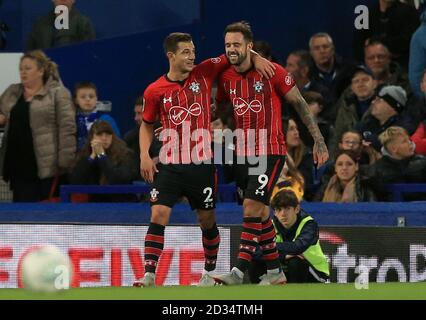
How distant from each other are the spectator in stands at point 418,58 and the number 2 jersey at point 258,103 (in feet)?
10.3

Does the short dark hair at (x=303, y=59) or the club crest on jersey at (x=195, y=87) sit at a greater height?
the short dark hair at (x=303, y=59)

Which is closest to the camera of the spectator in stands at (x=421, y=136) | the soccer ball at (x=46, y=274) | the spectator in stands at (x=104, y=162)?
the soccer ball at (x=46, y=274)

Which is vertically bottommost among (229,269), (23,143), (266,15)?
(229,269)

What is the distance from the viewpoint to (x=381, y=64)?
15727mm

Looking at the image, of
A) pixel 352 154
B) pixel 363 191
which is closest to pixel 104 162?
pixel 352 154

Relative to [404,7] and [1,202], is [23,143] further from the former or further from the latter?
[404,7]

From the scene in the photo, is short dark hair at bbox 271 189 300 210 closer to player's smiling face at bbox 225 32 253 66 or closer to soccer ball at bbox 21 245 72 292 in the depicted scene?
player's smiling face at bbox 225 32 253 66

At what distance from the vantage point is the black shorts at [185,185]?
491 inches

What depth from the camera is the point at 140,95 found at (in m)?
16.2

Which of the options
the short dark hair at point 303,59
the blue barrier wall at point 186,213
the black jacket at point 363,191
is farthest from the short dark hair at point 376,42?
the blue barrier wall at point 186,213

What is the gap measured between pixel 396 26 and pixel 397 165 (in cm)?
189

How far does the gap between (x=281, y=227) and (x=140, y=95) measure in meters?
3.21

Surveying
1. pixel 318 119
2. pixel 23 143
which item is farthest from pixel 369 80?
pixel 23 143

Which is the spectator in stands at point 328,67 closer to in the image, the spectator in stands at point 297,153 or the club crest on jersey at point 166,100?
the spectator in stands at point 297,153
